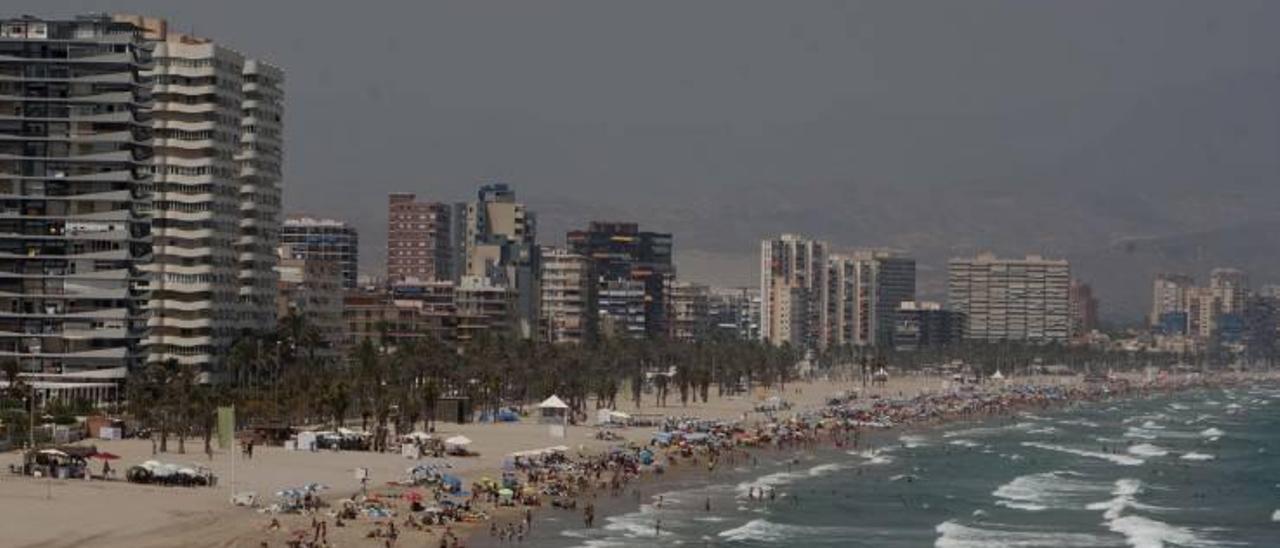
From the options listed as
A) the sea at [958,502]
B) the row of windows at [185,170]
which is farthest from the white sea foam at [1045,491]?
the row of windows at [185,170]

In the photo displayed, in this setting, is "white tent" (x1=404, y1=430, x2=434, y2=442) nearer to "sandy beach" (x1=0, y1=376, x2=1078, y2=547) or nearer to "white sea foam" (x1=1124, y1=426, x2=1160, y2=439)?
"sandy beach" (x1=0, y1=376, x2=1078, y2=547)

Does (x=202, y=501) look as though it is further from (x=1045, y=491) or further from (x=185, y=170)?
(x=185, y=170)

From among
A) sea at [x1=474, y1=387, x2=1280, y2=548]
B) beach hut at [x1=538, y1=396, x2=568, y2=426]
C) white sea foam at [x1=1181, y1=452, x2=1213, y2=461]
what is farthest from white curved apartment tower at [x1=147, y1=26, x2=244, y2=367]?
white sea foam at [x1=1181, y1=452, x2=1213, y2=461]

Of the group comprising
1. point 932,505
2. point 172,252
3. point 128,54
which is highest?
point 128,54

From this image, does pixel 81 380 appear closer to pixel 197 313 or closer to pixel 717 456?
pixel 197 313

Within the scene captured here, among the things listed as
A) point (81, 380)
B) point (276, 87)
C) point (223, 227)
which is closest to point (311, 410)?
point (81, 380)

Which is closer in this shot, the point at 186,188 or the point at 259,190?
the point at 186,188

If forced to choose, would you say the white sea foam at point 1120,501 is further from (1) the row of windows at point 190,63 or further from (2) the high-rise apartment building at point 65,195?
(1) the row of windows at point 190,63

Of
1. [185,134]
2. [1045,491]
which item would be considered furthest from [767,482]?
[185,134]
